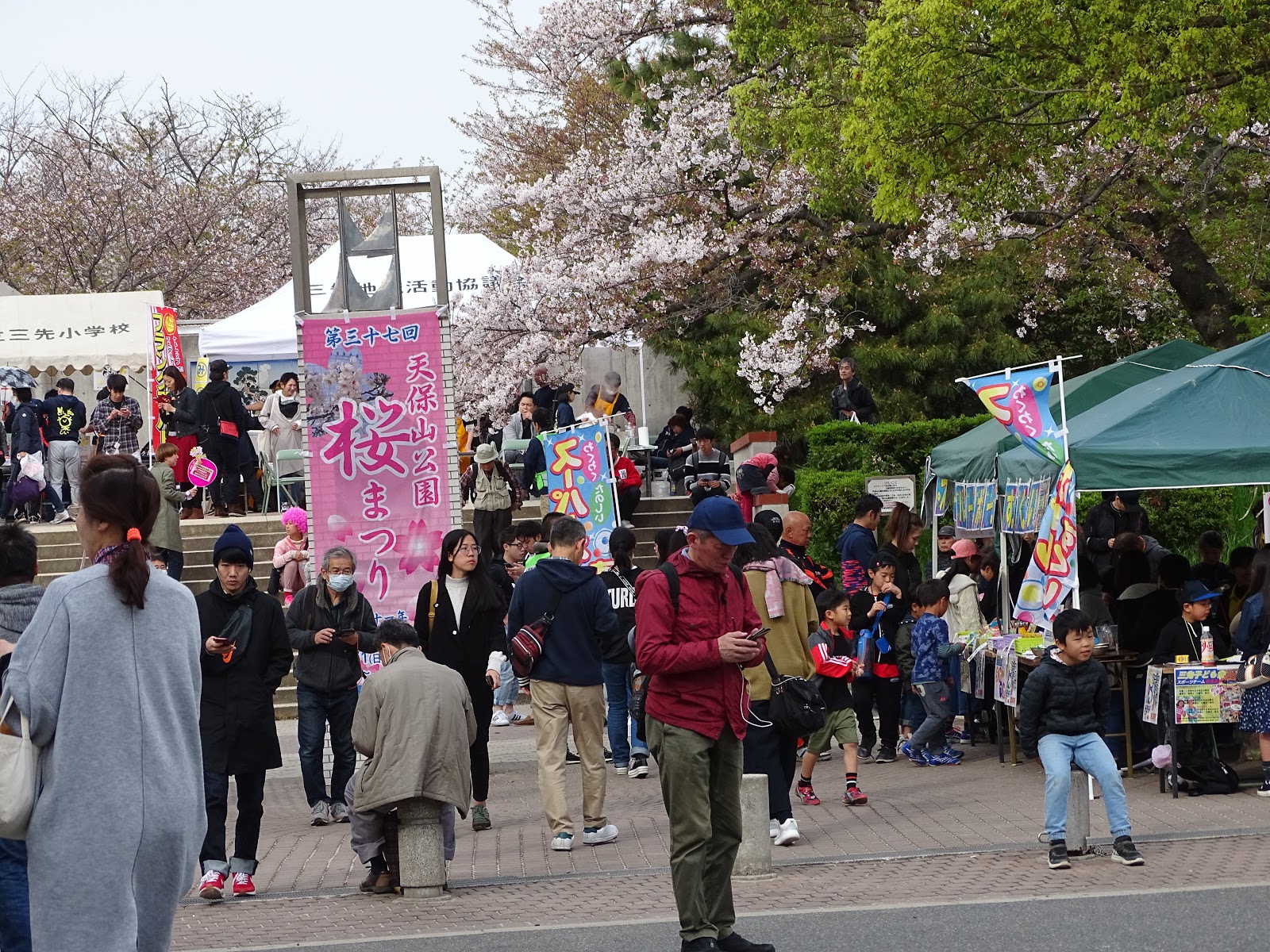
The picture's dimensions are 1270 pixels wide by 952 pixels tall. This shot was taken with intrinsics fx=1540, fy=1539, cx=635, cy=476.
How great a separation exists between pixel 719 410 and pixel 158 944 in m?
21.0

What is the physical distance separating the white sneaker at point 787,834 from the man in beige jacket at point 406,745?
1957 millimetres

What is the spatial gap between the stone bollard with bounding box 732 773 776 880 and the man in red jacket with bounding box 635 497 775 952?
1636 millimetres

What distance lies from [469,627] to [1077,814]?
155 inches

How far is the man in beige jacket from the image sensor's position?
8.10m

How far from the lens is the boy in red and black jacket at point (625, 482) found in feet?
65.0

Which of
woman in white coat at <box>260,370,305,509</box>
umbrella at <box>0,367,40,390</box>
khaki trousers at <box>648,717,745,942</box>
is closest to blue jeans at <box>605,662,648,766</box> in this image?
khaki trousers at <box>648,717,745,942</box>

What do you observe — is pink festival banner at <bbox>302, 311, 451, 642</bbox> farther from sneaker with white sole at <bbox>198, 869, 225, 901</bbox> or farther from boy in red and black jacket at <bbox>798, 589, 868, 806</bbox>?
sneaker with white sole at <bbox>198, 869, 225, 901</bbox>

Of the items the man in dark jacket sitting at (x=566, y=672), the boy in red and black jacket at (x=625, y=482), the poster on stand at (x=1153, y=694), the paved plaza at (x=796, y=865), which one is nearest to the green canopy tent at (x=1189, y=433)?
the poster on stand at (x=1153, y=694)

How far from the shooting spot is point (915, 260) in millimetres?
22594

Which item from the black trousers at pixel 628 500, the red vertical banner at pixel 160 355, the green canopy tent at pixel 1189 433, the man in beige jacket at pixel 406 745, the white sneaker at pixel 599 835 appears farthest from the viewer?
the red vertical banner at pixel 160 355

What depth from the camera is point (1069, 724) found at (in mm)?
8367

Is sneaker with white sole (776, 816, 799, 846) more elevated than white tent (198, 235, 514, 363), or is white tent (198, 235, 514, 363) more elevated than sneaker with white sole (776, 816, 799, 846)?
white tent (198, 235, 514, 363)

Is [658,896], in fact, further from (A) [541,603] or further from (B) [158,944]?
(B) [158,944]

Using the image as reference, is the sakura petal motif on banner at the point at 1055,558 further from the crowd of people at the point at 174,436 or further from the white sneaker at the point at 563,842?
the crowd of people at the point at 174,436
